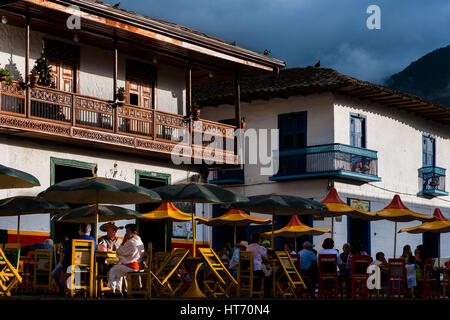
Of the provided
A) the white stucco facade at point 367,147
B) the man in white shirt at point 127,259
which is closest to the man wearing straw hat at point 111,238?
the man in white shirt at point 127,259

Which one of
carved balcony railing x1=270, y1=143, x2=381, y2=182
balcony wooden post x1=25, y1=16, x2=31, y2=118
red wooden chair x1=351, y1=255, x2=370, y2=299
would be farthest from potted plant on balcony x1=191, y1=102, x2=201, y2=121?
carved balcony railing x1=270, y1=143, x2=381, y2=182

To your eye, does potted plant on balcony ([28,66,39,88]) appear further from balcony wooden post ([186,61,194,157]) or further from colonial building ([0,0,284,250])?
balcony wooden post ([186,61,194,157])

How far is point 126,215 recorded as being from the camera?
64.4 ft

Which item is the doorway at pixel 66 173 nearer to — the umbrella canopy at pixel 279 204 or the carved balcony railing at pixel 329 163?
the umbrella canopy at pixel 279 204

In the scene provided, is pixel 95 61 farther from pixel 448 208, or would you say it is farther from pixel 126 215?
pixel 448 208

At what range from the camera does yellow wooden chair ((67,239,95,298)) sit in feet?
48.3

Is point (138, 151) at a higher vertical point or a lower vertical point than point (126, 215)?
higher

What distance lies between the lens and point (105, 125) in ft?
74.5

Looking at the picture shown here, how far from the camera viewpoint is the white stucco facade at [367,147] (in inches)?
1299

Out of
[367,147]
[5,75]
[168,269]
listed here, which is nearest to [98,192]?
[168,269]

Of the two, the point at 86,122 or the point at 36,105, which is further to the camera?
the point at 86,122

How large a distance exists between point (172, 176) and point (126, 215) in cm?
575
